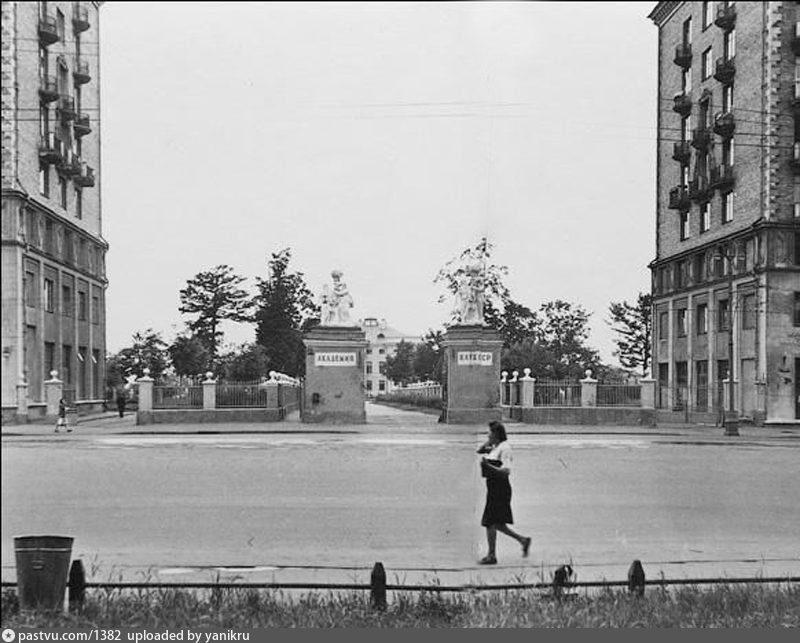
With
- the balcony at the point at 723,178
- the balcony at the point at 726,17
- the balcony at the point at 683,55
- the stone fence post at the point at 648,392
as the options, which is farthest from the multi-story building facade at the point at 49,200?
the stone fence post at the point at 648,392

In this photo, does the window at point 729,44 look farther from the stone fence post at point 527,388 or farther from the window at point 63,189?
the window at point 63,189

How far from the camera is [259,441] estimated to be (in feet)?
73.0

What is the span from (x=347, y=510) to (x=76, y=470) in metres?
5.56

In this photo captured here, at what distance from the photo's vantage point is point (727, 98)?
1241 centimetres

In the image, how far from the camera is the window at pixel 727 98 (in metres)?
11.9

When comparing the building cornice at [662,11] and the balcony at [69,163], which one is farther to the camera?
the building cornice at [662,11]

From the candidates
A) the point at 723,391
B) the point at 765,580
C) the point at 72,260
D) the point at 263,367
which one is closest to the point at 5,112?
the point at 72,260

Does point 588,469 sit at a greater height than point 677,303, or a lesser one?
lesser

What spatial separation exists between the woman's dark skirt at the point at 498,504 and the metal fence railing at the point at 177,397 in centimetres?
1084

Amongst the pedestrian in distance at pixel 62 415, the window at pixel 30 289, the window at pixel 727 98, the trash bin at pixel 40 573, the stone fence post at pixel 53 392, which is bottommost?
the trash bin at pixel 40 573

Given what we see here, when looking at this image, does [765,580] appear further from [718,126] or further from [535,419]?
[535,419]

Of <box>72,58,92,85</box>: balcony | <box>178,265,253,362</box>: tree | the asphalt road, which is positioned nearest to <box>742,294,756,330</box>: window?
the asphalt road

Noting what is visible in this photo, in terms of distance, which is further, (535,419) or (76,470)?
(535,419)

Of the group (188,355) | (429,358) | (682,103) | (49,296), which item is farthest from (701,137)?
(429,358)
